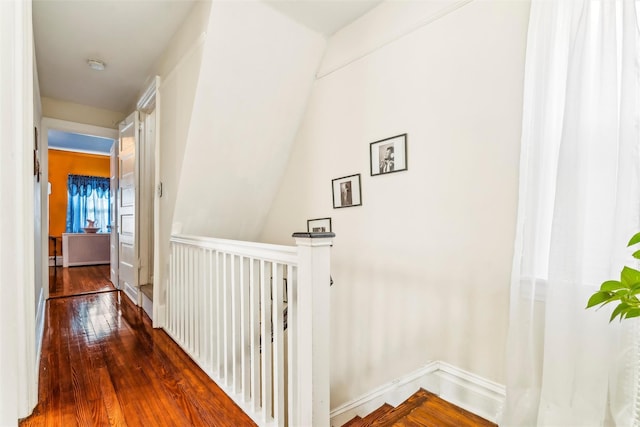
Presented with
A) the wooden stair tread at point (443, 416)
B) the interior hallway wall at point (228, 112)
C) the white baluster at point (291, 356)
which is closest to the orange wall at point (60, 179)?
the interior hallway wall at point (228, 112)

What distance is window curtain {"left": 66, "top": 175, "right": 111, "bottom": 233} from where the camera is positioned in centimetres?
728

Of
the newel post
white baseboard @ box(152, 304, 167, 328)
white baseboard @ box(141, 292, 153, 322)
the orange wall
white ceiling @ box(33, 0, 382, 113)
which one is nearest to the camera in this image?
the newel post

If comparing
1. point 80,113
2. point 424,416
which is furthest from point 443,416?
point 80,113

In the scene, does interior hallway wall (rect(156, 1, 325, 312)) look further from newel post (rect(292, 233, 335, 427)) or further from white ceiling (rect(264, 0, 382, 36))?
newel post (rect(292, 233, 335, 427))

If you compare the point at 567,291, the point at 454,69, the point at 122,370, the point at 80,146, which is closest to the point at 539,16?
the point at 454,69

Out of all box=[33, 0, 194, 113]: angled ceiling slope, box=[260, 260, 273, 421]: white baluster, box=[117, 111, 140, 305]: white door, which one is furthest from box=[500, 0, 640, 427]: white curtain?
box=[117, 111, 140, 305]: white door

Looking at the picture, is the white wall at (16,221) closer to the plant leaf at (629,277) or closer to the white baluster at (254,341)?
the white baluster at (254,341)

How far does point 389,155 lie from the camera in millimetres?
2043

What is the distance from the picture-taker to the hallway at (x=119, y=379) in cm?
159

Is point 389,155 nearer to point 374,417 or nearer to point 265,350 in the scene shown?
point 265,350

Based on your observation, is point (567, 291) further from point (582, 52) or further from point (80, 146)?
point (80, 146)

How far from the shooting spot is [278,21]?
7.38 feet

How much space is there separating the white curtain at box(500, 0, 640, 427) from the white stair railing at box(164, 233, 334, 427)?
2.79ft

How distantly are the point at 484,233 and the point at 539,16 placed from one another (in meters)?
0.98
